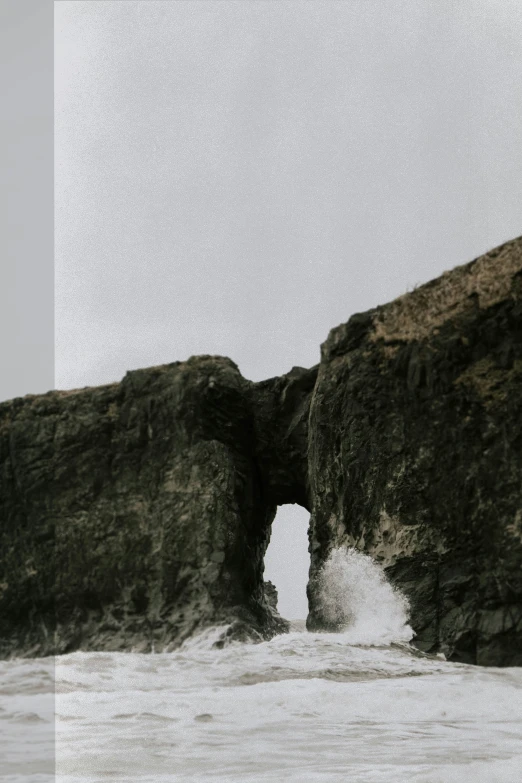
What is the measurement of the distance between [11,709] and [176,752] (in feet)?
9.40

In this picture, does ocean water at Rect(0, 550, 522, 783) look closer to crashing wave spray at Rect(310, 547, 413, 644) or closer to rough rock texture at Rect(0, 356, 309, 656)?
crashing wave spray at Rect(310, 547, 413, 644)

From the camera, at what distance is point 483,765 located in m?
6.57

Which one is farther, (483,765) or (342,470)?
(342,470)

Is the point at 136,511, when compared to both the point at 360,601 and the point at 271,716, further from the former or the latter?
the point at 271,716

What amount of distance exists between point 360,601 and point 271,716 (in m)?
7.67

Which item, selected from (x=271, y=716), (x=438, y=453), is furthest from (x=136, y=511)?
(x=271, y=716)

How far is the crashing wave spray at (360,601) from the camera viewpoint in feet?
Result: 51.5

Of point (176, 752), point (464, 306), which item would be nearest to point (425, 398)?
point (464, 306)

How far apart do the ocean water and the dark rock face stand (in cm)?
154

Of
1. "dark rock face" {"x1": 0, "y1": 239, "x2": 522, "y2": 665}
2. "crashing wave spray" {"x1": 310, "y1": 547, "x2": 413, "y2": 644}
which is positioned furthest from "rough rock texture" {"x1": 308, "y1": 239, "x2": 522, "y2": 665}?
"crashing wave spray" {"x1": 310, "y1": 547, "x2": 413, "y2": 644}

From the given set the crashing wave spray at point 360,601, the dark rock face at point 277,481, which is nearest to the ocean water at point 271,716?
the crashing wave spray at point 360,601

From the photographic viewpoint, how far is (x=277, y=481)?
73.3ft

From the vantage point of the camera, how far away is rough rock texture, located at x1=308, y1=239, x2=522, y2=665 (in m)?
14.9

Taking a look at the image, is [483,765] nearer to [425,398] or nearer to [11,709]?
[11,709]
